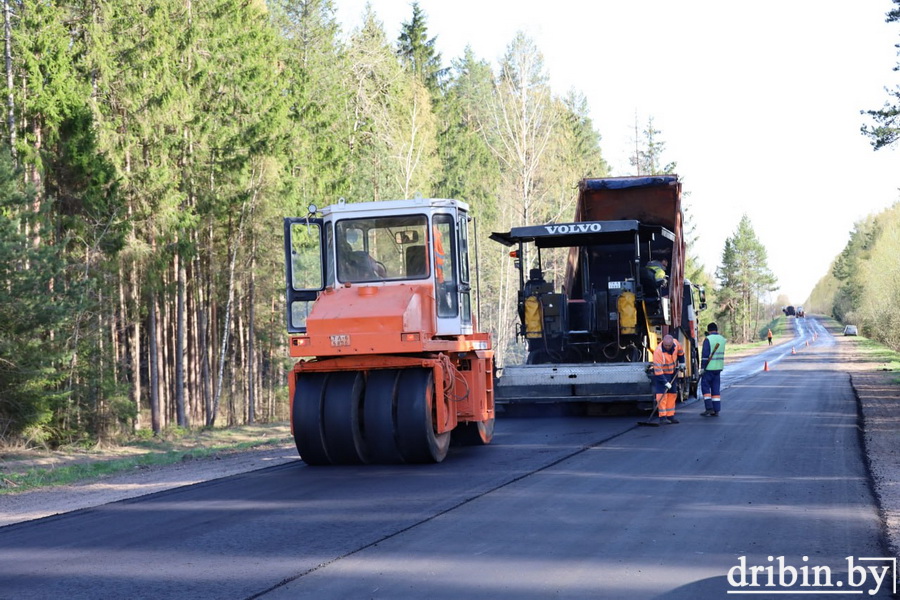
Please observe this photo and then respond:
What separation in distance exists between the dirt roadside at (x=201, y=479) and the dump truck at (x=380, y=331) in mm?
1519

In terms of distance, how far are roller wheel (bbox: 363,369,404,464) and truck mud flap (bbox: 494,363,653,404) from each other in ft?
19.6

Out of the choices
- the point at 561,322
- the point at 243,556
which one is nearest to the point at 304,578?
the point at 243,556

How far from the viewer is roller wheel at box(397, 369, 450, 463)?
11492mm

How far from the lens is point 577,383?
1714 cm

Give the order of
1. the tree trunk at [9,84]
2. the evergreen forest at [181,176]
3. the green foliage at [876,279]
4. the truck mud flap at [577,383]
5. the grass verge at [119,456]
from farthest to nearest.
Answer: the green foliage at [876,279] → the tree trunk at [9,84] → the evergreen forest at [181,176] → the truck mud flap at [577,383] → the grass verge at [119,456]

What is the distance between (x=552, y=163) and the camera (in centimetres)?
3928

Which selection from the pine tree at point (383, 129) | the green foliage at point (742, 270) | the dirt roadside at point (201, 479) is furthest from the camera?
the green foliage at point (742, 270)

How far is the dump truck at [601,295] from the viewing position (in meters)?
17.3

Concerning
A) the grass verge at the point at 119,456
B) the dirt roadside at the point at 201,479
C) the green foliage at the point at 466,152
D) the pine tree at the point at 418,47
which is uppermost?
the pine tree at the point at 418,47

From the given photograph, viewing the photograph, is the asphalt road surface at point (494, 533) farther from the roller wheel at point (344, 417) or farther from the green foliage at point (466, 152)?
the green foliage at point (466, 152)

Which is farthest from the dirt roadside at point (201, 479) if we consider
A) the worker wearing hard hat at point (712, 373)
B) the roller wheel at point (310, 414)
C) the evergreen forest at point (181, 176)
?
the evergreen forest at point (181, 176)

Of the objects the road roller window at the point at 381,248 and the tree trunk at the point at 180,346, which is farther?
the tree trunk at the point at 180,346

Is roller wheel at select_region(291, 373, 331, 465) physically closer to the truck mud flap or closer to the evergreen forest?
the truck mud flap

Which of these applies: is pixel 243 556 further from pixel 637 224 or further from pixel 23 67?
pixel 23 67
